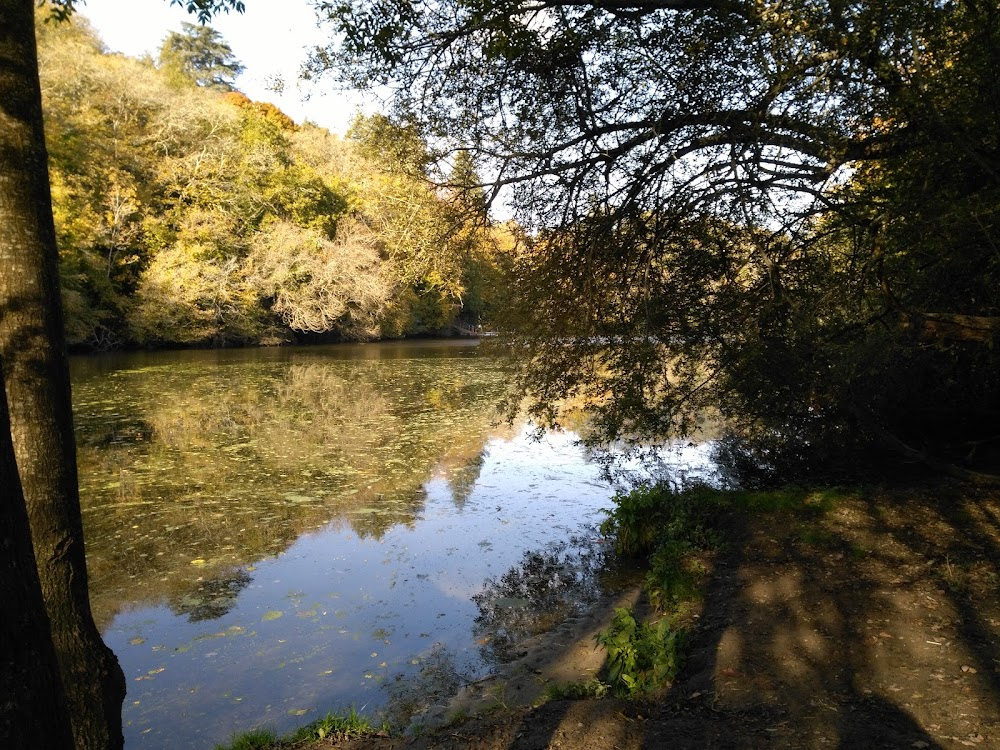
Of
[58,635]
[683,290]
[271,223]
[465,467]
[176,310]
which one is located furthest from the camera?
[271,223]

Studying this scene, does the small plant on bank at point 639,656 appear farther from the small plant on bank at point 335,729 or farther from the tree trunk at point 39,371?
the tree trunk at point 39,371

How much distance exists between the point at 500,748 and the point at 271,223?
116 ft

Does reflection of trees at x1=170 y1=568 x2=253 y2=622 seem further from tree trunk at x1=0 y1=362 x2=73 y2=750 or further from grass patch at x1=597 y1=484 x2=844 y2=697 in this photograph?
tree trunk at x1=0 y1=362 x2=73 y2=750

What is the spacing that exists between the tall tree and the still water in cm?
170

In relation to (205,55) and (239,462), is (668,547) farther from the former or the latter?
(205,55)

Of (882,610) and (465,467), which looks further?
(465,467)

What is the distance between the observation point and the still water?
4973 mm

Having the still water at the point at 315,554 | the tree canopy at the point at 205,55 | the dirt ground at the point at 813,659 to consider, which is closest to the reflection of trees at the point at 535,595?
the still water at the point at 315,554

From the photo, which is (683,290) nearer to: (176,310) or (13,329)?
(13,329)

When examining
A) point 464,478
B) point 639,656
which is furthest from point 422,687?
point 464,478

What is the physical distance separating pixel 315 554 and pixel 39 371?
5.17 metres

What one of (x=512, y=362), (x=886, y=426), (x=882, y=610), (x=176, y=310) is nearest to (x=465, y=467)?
(x=512, y=362)

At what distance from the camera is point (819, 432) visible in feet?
29.0

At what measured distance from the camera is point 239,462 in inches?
458
